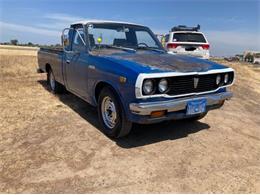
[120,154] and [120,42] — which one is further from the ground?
[120,42]

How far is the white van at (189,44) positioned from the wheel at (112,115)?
27.5 feet

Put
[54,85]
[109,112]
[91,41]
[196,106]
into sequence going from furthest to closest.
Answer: [54,85]
[91,41]
[109,112]
[196,106]

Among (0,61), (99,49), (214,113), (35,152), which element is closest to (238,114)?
(214,113)

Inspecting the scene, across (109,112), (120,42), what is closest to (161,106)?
(109,112)

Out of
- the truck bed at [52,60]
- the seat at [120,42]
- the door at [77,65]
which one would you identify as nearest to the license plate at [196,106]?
the door at [77,65]

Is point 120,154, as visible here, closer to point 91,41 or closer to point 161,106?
point 161,106

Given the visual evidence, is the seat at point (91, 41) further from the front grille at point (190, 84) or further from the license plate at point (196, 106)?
the license plate at point (196, 106)

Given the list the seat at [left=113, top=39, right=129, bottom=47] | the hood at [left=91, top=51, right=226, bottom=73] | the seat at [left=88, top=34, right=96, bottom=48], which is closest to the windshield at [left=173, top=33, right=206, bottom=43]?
the seat at [left=113, top=39, right=129, bottom=47]

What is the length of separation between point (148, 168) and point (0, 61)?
10754mm

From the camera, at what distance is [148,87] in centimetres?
378

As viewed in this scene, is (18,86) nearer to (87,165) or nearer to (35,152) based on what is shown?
(35,152)

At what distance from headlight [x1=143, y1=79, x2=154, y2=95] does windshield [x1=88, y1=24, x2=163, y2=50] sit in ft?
5.84

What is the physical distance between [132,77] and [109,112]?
3.43 ft

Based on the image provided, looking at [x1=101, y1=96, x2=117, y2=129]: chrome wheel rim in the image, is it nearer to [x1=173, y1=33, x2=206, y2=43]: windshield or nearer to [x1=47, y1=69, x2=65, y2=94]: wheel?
[x1=47, y1=69, x2=65, y2=94]: wheel
